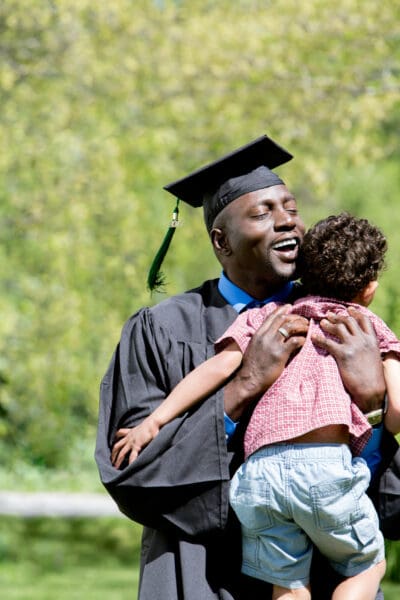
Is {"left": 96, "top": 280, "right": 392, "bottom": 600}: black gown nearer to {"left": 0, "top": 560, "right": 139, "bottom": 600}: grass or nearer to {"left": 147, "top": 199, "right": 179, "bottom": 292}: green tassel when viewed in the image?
{"left": 147, "top": 199, "right": 179, "bottom": 292}: green tassel

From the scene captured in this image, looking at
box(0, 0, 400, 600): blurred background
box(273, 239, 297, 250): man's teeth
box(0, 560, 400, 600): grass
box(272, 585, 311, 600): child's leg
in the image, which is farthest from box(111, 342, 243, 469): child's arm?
box(0, 560, 400, 600): grass

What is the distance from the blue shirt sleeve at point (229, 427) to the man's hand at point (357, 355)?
1.03 feet

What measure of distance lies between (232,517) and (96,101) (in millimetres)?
9418

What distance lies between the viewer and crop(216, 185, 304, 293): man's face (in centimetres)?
330

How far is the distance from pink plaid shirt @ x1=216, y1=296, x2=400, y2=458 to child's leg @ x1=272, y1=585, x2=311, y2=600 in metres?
0.36

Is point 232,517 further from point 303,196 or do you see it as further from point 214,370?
point 303,196

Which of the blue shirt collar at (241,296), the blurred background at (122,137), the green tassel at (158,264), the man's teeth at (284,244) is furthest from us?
the blurred background at (122,137)

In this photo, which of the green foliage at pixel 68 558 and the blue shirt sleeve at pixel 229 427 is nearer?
the blue shirt sleeve at pixel 229 427

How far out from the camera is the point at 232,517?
3156 millimetres

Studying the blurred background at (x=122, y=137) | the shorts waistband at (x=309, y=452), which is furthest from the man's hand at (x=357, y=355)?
the blurred background at (x=122, y=137)

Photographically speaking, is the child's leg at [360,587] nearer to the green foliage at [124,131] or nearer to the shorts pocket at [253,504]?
the shorts pocket at [253,504]

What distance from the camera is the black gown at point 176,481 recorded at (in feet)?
10.2

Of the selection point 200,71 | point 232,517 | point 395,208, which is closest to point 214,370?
point 232,517

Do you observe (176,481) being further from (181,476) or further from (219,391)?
(219,391)
